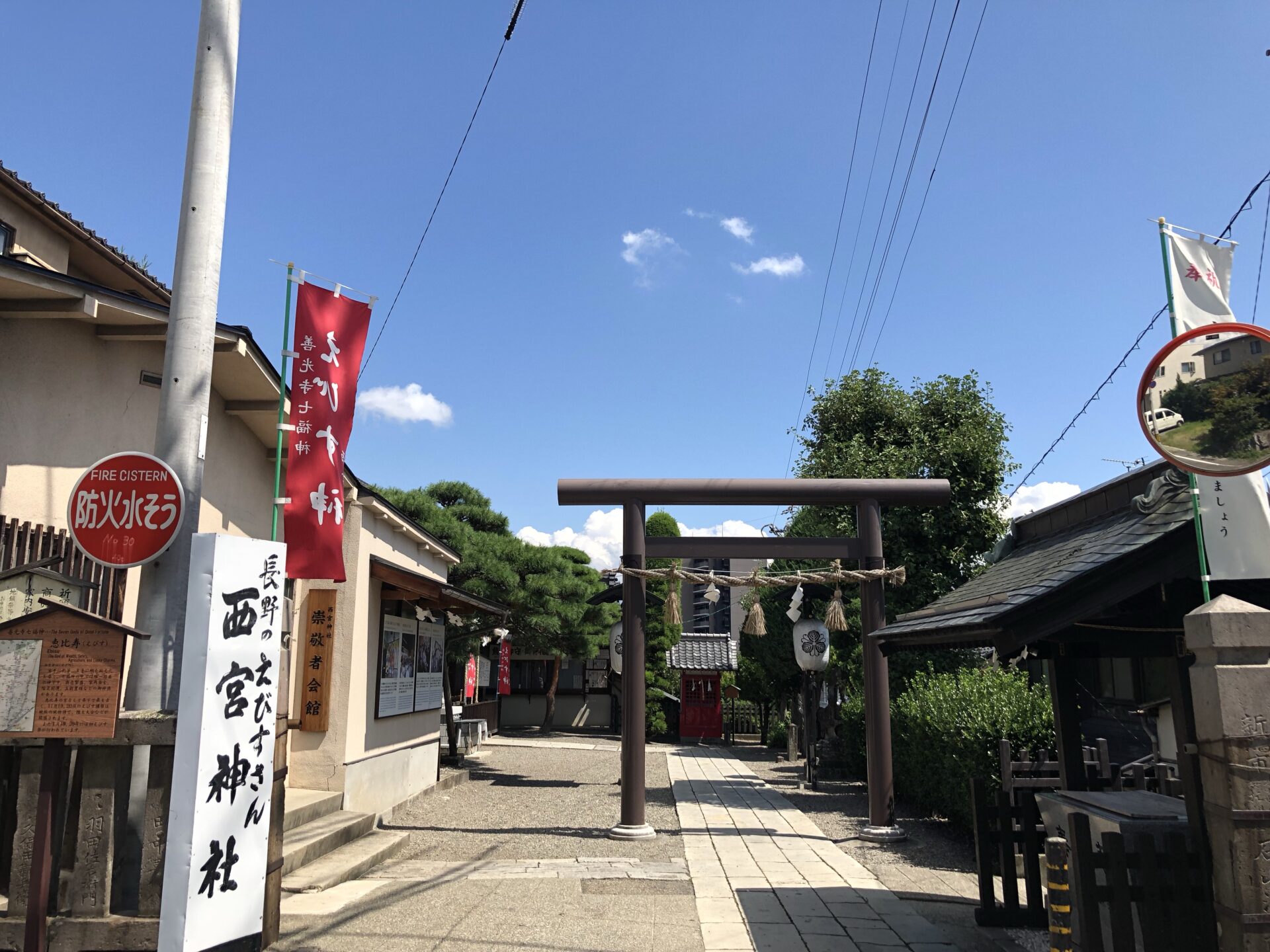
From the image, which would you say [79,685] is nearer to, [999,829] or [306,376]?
[306,376]

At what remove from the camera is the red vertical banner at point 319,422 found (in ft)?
24.3

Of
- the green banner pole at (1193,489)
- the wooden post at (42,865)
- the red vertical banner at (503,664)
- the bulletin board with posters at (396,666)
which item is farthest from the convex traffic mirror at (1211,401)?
the red vertical banner at (503,664)

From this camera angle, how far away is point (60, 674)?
4734mm

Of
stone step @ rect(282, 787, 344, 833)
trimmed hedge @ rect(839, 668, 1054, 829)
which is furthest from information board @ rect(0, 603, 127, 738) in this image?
trimmed hedge @ rect(839, 668, 1054, 829)

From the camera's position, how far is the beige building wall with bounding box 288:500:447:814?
977 cm

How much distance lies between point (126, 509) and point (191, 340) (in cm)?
124

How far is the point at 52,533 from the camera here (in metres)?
6.55

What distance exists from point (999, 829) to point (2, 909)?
6783 millimetres

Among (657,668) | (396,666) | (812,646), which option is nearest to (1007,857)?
(812,646)

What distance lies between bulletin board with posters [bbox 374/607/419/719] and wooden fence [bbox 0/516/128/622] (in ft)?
14.8

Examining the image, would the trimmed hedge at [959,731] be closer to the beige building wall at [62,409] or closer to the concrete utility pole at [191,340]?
the concrete utility pole at [191,340]

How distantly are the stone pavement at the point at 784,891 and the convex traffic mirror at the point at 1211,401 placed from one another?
12.6 ft

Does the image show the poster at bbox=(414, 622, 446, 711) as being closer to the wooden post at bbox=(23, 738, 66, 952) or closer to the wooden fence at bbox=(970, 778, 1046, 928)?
the wooden post at bbox=(23, 738, 66, 952)

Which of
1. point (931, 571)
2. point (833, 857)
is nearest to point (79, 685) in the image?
point (833, 857)
